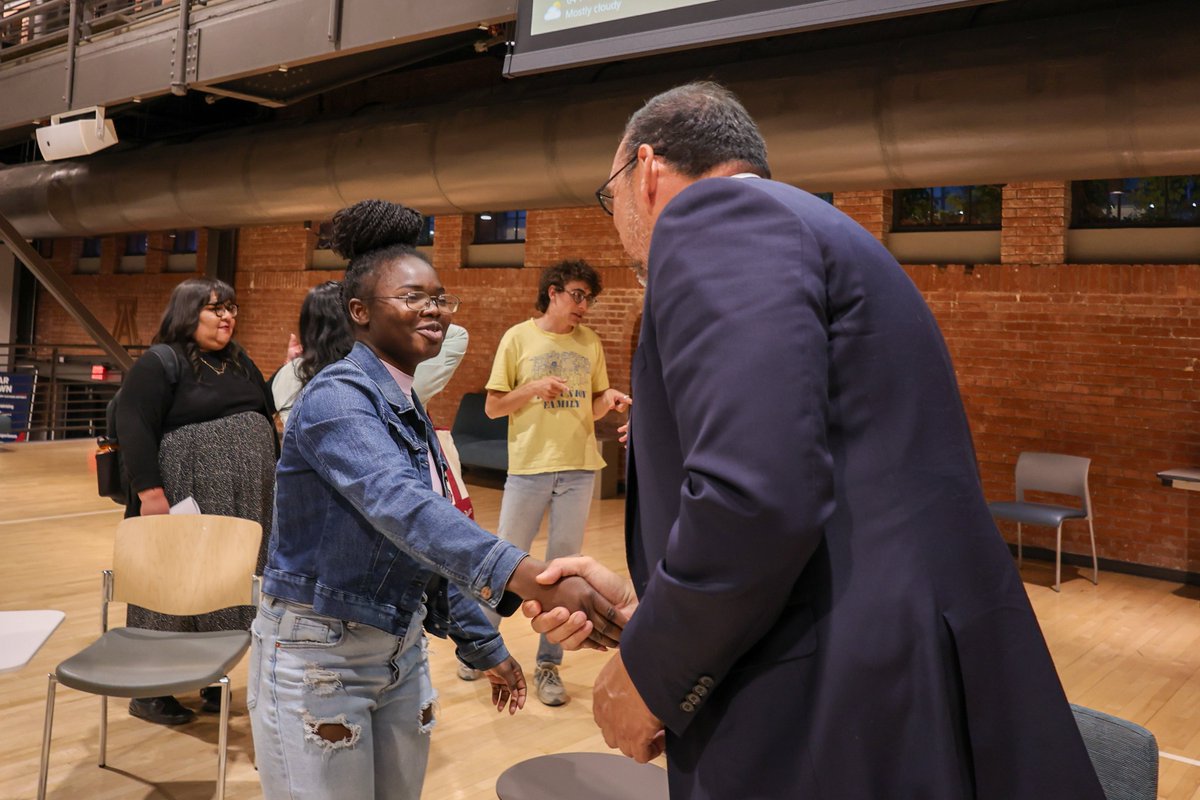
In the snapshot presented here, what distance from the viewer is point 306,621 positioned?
1.61 meters

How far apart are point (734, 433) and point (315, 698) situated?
3.27ft

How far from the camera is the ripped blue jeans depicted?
1.61 m

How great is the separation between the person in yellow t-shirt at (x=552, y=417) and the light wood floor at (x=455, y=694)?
35cm

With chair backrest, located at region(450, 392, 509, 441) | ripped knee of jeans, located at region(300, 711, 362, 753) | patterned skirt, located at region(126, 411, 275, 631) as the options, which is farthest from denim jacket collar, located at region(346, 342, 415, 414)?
chair backrest, located at region(450, 392, 509, 441)

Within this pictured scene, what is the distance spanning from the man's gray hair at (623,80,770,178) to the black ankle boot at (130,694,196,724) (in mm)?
3170

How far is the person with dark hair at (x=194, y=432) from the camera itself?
3420 millimetres

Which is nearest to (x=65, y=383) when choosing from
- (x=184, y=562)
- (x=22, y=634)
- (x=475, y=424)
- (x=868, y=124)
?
A: (x=475, y=424)

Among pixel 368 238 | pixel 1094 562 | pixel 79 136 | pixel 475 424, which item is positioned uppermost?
pixel 79 136

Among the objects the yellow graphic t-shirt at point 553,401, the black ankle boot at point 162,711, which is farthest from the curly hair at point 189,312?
the black ankle boot at point 162,711

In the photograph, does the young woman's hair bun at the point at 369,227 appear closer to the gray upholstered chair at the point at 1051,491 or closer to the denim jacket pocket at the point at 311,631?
the denim jacket pocket at the point at 311,631

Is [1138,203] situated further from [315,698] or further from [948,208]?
[315,698]

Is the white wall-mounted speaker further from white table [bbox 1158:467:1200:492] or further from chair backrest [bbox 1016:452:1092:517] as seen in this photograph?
white table [bbox 1158:467:1200:492]

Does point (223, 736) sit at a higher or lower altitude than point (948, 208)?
lower

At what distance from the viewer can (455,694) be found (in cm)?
403
